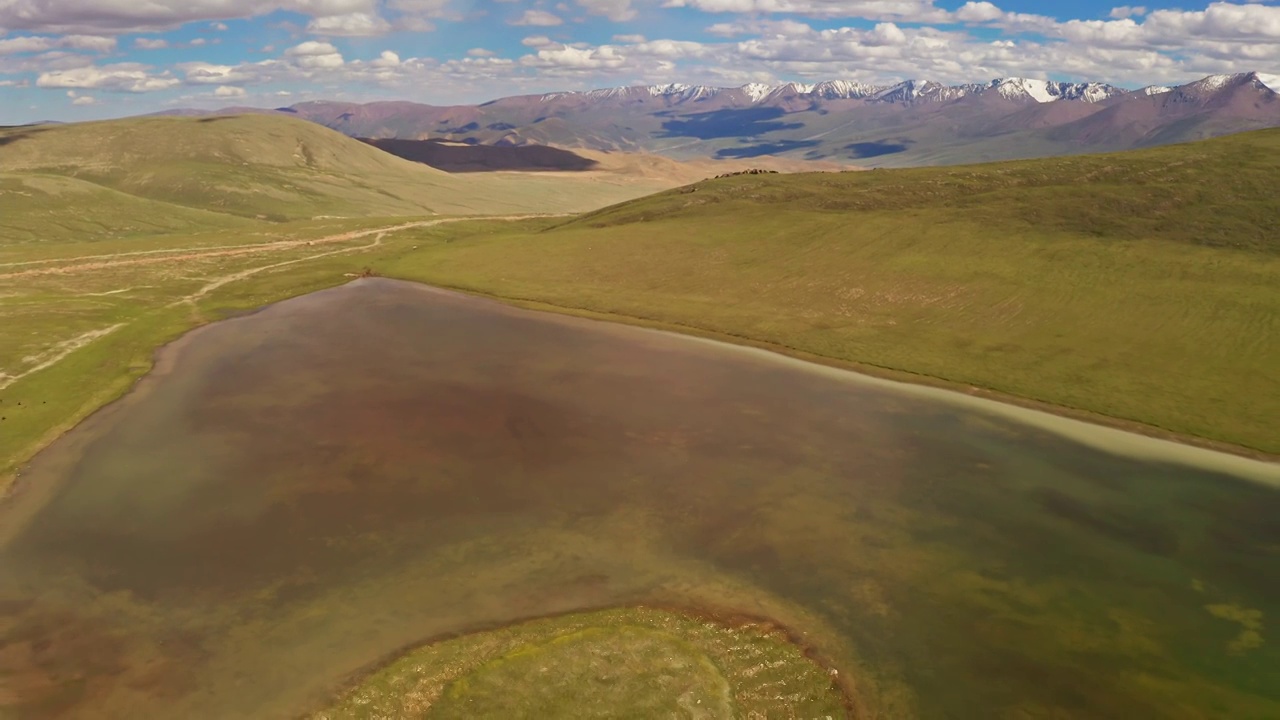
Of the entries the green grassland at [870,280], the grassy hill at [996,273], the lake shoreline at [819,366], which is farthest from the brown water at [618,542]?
the grassy hill at [996,273]

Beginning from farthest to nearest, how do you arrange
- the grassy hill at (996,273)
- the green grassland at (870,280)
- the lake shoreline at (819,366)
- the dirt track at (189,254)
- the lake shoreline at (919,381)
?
the dirt track at (189,254) < the grassy hill at (996,273) < the green grassland at (870,280) < the lake shoreline at (919,381) < the lake shoreline at (819,366)

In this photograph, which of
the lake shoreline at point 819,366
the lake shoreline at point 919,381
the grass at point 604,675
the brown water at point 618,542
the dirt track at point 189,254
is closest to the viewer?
the grass at point 604,675

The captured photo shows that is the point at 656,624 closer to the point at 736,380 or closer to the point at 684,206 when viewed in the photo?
the point at 736,380

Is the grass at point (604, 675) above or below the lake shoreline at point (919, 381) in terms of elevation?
below

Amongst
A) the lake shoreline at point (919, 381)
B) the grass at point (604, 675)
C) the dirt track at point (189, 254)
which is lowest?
the grass at point (604, 675)

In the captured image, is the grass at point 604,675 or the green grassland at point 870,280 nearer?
the grass at point 604,675

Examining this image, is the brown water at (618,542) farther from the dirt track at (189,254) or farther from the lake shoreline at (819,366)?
the dirt track at (189,254)
